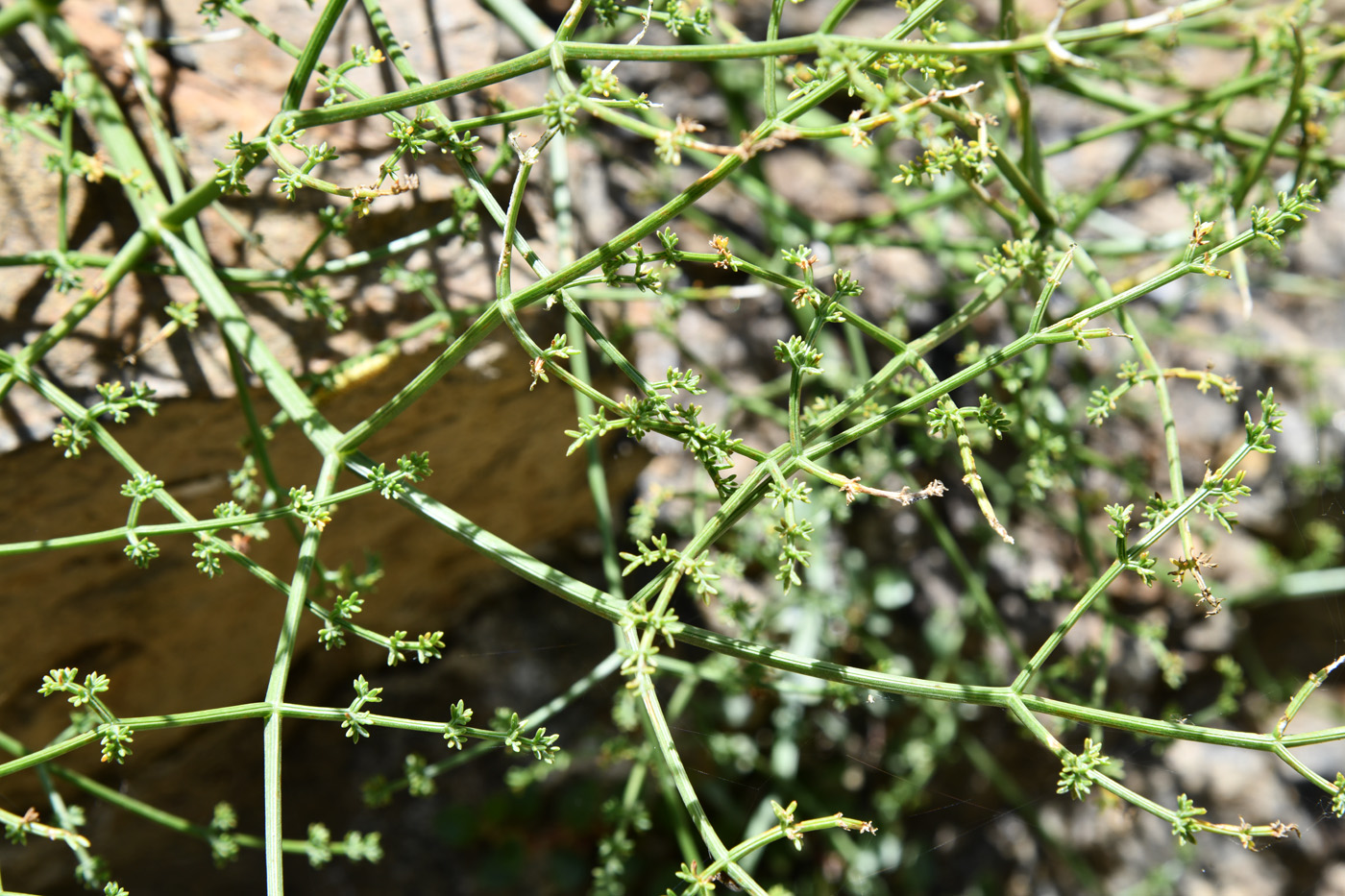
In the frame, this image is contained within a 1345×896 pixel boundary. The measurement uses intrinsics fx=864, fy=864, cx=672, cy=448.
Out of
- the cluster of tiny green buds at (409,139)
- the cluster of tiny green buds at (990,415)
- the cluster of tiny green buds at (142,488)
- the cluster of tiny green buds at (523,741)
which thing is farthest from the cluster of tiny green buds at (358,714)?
the cluster of tiny green buds at (990,415)

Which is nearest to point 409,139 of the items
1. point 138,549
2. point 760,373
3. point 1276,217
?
point 138,549

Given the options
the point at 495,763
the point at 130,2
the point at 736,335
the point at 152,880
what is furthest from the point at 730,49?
the point at 152,880

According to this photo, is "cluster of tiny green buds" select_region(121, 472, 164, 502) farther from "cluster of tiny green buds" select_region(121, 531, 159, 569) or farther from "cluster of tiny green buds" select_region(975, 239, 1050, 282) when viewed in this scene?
"cluster of tiny green buds" select_region(975, 239, 1050, 282)

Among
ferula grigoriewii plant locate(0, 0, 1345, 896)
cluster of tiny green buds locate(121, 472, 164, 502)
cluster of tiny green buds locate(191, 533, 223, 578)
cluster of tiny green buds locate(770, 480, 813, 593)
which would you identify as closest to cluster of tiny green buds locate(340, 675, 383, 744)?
ferula grigoriewii plant locate(0, 0, 1345, 896)

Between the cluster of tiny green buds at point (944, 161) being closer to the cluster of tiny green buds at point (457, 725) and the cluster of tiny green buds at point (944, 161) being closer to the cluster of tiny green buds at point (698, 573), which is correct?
the cluster of tiny green buds at point (698, 573)

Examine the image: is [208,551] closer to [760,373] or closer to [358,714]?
[358,714]

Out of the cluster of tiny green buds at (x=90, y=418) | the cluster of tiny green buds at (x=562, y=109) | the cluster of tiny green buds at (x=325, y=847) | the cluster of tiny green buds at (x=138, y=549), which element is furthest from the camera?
the cluster of tiny green buds at (x=325, y=847)

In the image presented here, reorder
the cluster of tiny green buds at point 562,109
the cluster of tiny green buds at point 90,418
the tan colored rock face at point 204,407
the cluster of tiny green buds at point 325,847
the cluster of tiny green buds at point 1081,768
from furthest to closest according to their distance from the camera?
the tan colored rock face at point 204,407, the cluster of tiny green buds at point 325,847, the cluster of tiny green buds at point 90,418, the cluster of tiny green buds at point 1081,768, the cluster of tiny green buds at point 562,109

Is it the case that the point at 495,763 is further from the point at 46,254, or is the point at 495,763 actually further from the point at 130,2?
the point at 130,2
